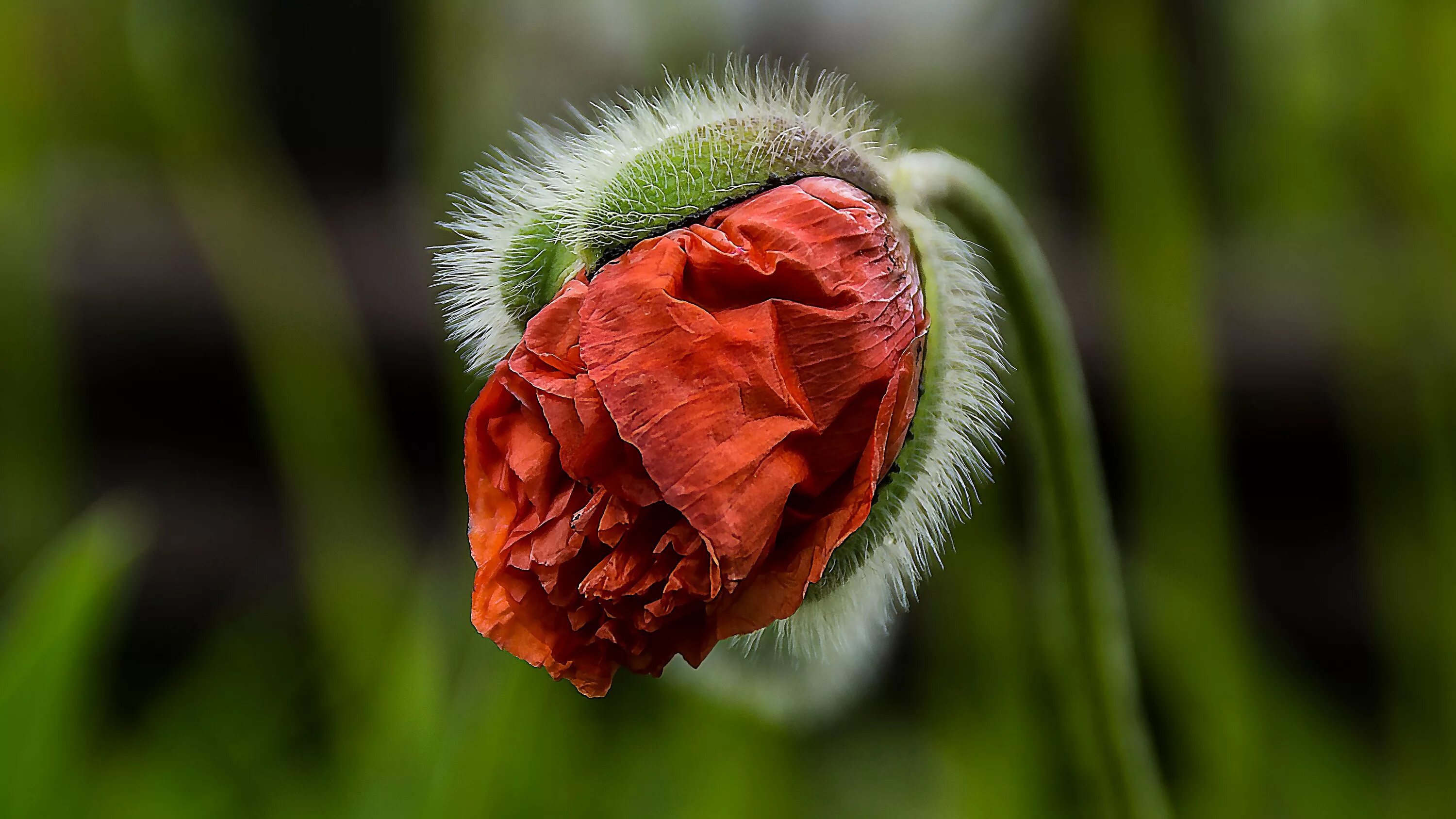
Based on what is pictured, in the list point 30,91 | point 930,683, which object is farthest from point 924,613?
point 30,91

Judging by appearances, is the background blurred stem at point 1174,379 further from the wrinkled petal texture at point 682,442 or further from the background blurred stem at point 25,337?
the background blurred stem at point 25,337

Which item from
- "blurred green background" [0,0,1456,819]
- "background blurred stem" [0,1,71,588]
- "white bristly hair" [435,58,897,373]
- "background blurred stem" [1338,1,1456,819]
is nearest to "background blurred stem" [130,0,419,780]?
"blurred green background" [0,0,1456,819]

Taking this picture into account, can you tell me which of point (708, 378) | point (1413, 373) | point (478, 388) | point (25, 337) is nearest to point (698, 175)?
point (708, 378)

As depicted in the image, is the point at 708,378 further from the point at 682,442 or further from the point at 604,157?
the point at 604,157

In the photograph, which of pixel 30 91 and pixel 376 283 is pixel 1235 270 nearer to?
pixel 376 283

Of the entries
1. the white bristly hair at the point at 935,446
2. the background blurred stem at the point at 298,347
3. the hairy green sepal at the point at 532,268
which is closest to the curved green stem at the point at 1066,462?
the white bristly hair at the point at 935,446
